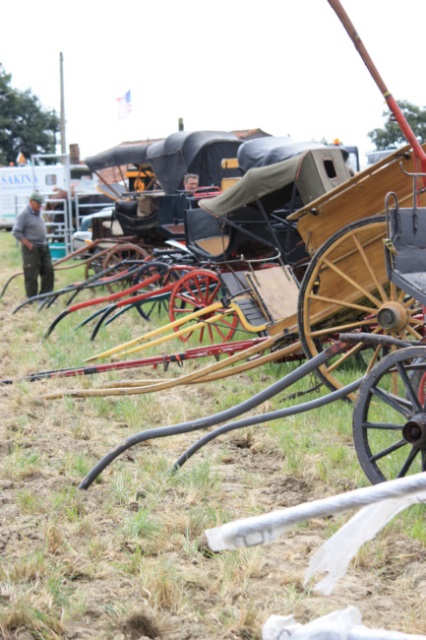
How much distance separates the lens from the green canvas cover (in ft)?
27.2

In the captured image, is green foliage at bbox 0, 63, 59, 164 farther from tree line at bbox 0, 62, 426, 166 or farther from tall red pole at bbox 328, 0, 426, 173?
tall red pole at bbox 328, 0, 426, 173

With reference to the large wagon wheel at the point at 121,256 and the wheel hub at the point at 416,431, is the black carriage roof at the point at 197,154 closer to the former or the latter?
the large wagon wheel at the point at 121,256

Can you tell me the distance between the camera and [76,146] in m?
35.6

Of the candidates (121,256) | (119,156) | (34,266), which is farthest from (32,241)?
(119,156)

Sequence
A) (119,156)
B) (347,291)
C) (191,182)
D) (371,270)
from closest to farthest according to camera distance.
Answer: (371,270) < (347,291) < (191,182) < (119,156)

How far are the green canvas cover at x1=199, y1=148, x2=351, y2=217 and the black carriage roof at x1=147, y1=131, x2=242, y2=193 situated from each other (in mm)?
5035

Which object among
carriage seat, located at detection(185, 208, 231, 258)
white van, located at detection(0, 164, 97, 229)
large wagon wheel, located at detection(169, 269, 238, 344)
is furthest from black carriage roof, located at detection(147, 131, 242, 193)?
white van, located at detection(0, 164, 97, 229)

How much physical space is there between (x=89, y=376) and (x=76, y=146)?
2970 centimetres

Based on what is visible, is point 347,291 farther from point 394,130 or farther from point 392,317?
point 394,130

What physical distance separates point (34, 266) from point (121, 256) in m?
1.43

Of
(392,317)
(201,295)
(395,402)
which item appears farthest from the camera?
(201,295)

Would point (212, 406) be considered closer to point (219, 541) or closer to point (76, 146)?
point (219, 541)

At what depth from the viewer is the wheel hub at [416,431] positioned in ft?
11.1

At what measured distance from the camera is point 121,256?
1425cm
